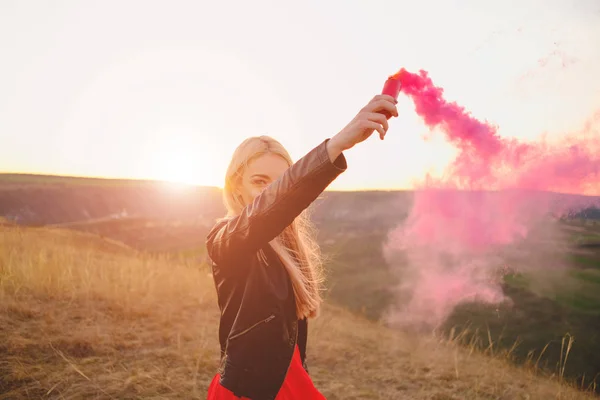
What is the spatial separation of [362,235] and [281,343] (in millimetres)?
41950

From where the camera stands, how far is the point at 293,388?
5.82 feet

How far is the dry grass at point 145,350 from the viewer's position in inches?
166

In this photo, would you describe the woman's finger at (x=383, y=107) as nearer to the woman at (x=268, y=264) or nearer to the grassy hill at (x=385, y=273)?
the woman at (x=268, y=264)

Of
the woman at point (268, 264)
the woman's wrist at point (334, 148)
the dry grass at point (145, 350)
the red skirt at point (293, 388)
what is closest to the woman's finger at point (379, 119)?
the woman at point (268, 264)

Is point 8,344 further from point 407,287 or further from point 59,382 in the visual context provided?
point 407,287

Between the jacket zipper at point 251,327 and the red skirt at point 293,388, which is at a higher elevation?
the jacket zipper at point 251,327

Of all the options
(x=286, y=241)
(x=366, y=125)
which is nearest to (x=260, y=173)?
(x=286, y=241)

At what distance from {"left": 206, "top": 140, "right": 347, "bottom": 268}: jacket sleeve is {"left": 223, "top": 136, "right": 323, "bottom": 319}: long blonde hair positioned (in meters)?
0.37

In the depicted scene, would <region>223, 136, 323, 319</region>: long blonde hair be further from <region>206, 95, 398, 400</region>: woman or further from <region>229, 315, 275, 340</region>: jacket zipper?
<region>229, 315, 275, 340</region>: jacket zipper

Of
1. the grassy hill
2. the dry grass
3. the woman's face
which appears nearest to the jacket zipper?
the woman's face

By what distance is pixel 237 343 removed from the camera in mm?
1634

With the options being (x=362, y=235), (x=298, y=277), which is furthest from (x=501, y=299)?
(x=298, y=277)

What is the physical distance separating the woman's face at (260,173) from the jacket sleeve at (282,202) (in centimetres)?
39

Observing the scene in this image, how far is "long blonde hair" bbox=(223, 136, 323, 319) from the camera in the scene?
190 cm
